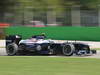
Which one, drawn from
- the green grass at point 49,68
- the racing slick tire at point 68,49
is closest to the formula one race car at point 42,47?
the racing slick tire at point 68,49

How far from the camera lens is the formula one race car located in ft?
48.4

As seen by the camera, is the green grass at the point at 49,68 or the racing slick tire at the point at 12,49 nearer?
the green grass at the point at 49,68

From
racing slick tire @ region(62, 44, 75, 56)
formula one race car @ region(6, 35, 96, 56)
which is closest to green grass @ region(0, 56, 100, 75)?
racing slick tire @ region(62, 44, 75, 56)

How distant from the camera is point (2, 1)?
3.95 metres

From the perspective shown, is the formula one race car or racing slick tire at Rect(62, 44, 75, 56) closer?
racing slick tire at Rect(62, 44, 75, 56)

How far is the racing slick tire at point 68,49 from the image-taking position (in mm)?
14531

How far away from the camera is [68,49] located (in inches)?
579

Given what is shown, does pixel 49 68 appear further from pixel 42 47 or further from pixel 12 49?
pixel 12 49

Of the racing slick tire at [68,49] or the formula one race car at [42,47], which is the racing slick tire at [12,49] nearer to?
the formula one race car at [42,47]

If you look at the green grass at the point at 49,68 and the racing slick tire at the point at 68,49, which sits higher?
Answer: the racing slick tire at the point at 68,49

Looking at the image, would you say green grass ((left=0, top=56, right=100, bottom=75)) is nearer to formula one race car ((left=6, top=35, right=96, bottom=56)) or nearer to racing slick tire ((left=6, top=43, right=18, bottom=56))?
formula one race car ((left=6, top=35, right=96, bottom=56))

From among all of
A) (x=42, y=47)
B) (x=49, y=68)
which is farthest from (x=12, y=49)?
(x=49, y=68)

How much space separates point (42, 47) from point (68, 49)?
116 cm

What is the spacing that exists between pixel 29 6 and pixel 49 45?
36.9ft
